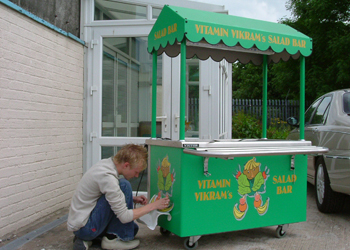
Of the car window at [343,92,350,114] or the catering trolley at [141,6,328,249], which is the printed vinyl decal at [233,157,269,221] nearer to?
the catering trolley at [141,6,328,249]

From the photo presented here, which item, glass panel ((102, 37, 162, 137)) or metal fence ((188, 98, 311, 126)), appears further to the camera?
metal fence ((188, 98, 311, 126))

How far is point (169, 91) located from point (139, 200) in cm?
202

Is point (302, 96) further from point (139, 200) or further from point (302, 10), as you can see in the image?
point (302, 10)

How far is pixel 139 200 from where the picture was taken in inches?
150

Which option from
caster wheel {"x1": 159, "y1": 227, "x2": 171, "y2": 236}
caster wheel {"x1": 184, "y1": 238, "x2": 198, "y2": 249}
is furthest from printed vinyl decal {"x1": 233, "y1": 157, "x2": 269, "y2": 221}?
caster wheel {"x1": 159, "y1": 227, "x2": 171, "y2": 236}

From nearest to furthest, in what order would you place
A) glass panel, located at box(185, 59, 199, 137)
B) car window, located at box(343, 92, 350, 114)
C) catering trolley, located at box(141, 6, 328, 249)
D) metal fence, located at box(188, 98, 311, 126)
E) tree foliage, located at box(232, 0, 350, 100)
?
catering trolley, located at box(141, 6, 328, 249)
car window, located at box(343, 92, 350, 114)
glass panel, located at box(185, 59, 199, 137)
tree foliage, located at box(232, 0, 350, 100)
metal fence, located at box(188, 98, 311, 126)

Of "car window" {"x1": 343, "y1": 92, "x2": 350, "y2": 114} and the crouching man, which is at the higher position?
"car window" {"x1": 343, "y1": 92, "x2": 350, "y2": 114}

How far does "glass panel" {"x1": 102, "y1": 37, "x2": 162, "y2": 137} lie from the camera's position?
5609 millimetres

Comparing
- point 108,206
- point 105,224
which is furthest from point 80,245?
point 108,206

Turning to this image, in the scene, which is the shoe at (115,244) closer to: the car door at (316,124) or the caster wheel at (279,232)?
the caster wheel at (279,232)

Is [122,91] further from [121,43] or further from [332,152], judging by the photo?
[332,152]

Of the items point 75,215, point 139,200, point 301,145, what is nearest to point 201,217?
point 139,200

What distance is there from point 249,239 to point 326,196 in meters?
1.57

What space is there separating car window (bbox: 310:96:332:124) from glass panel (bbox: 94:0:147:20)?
2908mm
